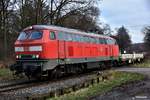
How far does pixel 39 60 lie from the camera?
2238cm

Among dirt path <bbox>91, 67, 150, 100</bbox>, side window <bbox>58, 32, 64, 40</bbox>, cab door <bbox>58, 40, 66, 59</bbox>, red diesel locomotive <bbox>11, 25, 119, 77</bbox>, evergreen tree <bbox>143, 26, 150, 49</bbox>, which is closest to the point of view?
dirt path <bbox>91, 67, 150, 100</bbox>

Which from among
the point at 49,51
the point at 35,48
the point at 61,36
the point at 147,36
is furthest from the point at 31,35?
the point at 147,36

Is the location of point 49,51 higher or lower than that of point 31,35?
lower

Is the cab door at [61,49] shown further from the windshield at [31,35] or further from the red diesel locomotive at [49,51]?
the windshield at [31,35]

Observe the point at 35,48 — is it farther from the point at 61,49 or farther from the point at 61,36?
the point at 61,36

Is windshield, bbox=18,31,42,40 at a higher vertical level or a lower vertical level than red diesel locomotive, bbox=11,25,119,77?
higher

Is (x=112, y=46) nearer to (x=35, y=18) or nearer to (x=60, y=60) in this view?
(x=60, y=60)

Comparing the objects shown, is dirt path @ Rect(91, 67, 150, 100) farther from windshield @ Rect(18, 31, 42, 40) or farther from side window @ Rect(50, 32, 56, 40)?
windshield @ Rect(18, 31, 42, 40)

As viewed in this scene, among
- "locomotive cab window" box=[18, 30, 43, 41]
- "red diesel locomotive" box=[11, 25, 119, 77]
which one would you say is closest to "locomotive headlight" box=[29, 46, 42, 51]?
"red diesel locomotive" box=[11, 25, 119, 77]

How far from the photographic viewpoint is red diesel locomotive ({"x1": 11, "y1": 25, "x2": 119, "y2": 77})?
22.4 meters

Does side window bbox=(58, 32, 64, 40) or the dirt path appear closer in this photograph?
the dirt path

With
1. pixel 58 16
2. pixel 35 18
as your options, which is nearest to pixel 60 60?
pixel 35 18

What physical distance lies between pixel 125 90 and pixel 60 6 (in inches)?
1576

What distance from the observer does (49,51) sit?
22.8 metres
